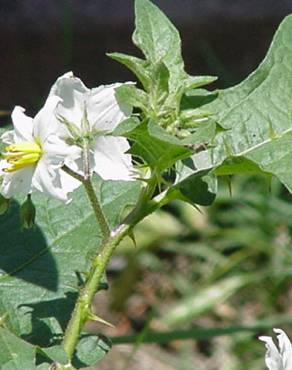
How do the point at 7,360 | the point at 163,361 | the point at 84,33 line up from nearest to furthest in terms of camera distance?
the point at 7,360 → the point at 163,361 → the point at 84,33

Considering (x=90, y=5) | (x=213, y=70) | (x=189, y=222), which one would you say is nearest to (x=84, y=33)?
(x=90, y=5)

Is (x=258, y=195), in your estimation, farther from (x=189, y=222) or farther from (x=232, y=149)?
(x=232, y=149)

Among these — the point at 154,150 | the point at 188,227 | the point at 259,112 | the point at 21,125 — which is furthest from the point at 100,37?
the point at 154,150

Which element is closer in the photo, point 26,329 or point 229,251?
point 26,329

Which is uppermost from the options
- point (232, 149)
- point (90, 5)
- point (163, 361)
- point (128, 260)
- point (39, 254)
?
point (90, 5)

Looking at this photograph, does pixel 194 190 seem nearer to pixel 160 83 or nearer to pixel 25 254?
pixel 160 83

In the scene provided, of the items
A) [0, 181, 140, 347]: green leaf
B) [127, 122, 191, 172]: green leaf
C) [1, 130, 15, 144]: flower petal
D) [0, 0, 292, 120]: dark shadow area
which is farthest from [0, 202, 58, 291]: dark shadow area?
[0, 0, 292, 120]: dark shadow area
